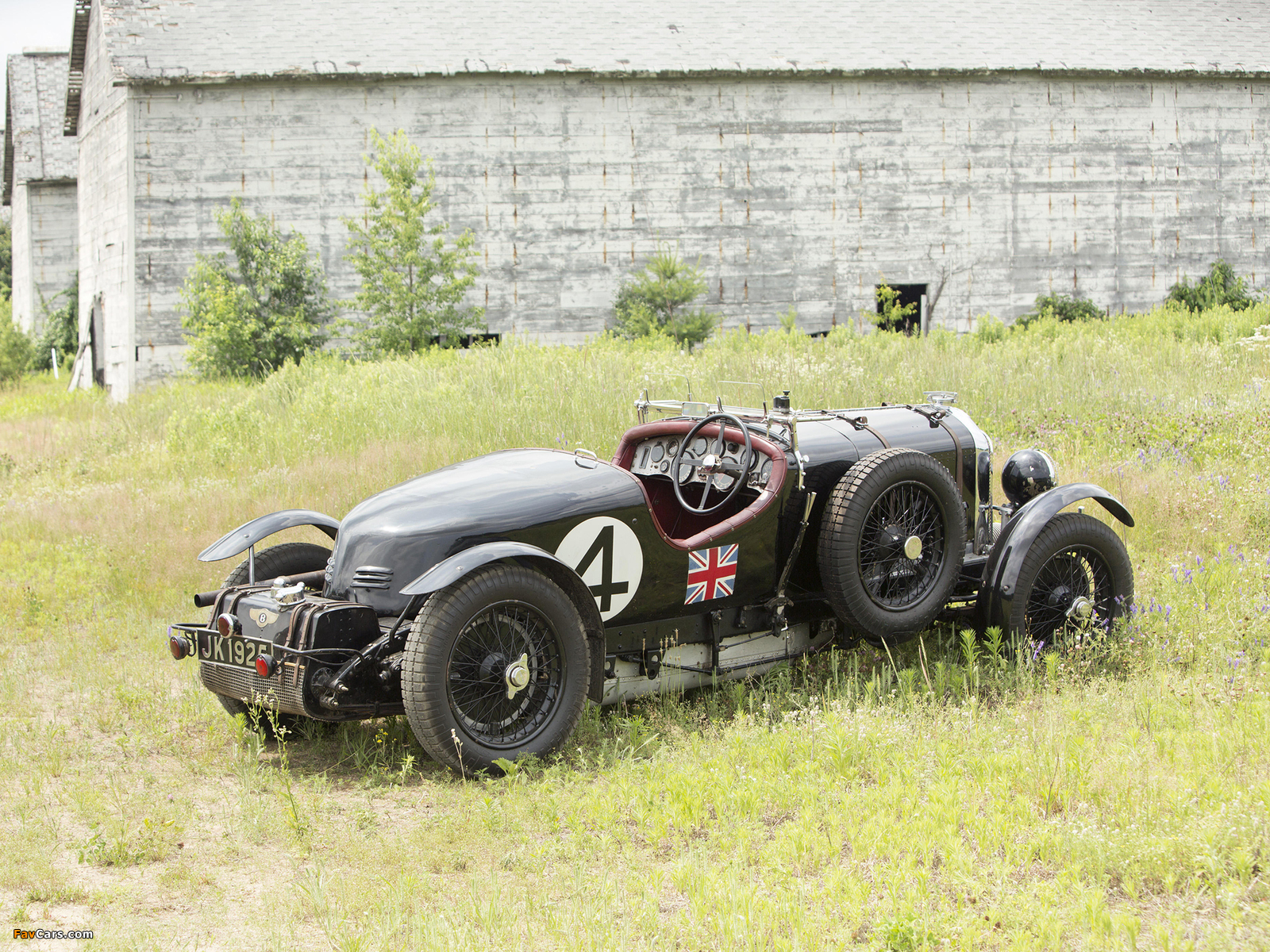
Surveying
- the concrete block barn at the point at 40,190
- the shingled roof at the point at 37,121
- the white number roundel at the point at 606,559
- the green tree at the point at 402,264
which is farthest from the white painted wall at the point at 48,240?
the white number roundel at the point at 606,559

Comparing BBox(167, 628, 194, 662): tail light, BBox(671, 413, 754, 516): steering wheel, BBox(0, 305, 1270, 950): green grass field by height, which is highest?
BBox(671, 413, 754, 516): steering wheel

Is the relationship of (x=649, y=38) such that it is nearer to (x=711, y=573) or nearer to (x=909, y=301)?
(x=909, y=301)

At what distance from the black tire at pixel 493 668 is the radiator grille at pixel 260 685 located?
52 centimetres

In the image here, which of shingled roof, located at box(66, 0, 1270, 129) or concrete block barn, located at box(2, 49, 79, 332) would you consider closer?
shingled roof, located at box(66, 0, 1270, 129)

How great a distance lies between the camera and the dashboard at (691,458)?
5.84m

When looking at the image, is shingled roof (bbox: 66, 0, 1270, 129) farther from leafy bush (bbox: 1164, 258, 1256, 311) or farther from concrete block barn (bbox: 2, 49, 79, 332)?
concrete block barn (bbox: 2, 49, 79, 332)

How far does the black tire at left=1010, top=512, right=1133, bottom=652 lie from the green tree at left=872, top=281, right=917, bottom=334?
14.0m

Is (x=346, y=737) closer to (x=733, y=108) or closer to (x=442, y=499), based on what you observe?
(x=442, y=499)

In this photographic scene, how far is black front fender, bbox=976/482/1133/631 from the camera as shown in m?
5.93

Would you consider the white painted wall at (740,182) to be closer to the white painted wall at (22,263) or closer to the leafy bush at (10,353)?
the leafy bush at (10,353)

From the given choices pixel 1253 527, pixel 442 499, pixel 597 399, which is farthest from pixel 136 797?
pixel 1253 527

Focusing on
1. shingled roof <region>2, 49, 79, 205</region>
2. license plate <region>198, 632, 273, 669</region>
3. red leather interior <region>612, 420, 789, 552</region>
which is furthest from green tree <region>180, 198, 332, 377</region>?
shingled roof <region>2, 49, 79, 205</region>

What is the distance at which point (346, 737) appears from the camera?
5.31 metres

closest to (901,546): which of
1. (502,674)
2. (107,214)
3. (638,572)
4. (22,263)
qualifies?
(638,572)
